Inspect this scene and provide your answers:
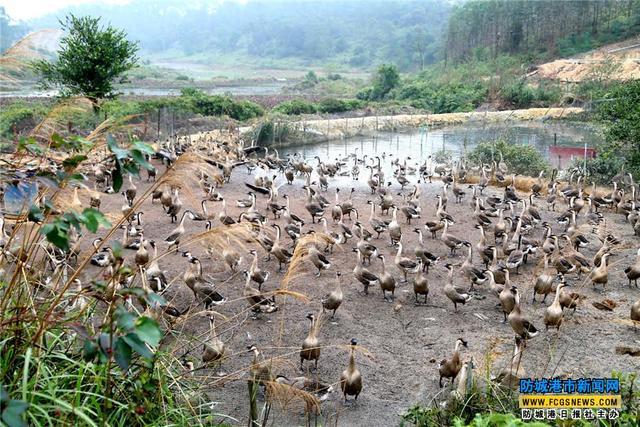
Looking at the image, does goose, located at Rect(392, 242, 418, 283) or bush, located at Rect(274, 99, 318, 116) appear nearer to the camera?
goose, located at Rect(392, 242, 418, 283)

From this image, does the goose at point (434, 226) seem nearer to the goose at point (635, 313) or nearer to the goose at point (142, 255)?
the goose at point (635, 313)

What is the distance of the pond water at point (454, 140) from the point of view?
32500 mm

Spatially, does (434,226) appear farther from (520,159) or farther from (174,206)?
(520,159)

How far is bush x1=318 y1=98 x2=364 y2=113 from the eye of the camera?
163 ft

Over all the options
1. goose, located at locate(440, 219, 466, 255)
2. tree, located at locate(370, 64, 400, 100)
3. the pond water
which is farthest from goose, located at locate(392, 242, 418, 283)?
tree, located at locate(370, 64, 400, 100)

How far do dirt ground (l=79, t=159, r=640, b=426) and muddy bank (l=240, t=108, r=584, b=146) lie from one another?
21.8 meters

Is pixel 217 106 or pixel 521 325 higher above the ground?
pixel 217 106

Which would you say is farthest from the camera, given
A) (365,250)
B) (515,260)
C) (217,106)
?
(217,106)

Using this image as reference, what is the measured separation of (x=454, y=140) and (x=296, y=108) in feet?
51.1

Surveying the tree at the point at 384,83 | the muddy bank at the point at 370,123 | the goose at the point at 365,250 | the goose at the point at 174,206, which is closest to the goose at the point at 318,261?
the goose at the point at 365,250

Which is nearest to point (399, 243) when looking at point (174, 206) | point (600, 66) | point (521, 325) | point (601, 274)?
point (601, 274)

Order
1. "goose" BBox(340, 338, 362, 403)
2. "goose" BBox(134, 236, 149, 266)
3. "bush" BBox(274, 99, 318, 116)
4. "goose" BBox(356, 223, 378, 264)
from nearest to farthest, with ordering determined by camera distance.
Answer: "goose" BBox(340, 338, 362, 403) → "goose" BBox(134, 236, 149, 266) → "goose" BBox(356, 223, 378, 264) → "bush" BBox(274, 99, 318, 116)

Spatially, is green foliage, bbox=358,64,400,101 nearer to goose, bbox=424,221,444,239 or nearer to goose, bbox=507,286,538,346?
goose, bbox=424,221,444,239

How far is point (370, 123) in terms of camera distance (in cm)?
4347
